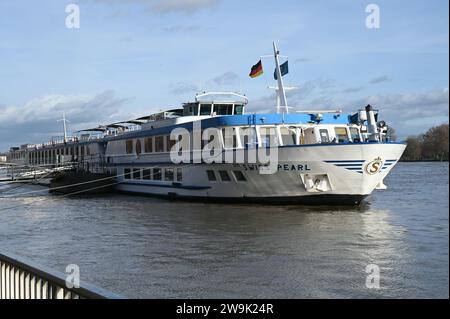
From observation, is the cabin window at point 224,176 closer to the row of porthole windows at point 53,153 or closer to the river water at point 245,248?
the river water at point 245,248

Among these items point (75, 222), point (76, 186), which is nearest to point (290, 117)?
point (75, 222)

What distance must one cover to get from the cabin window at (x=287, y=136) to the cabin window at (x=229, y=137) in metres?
2.15

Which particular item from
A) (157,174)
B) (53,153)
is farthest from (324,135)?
(53,153)

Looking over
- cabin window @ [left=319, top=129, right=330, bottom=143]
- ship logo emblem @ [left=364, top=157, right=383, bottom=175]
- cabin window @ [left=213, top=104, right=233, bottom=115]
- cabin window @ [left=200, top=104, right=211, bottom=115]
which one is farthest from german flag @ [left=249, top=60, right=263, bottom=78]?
ship logo emblem @ [left=364, top=157, right=383, bottom=175]

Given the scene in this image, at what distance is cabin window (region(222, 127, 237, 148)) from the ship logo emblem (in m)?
5.99

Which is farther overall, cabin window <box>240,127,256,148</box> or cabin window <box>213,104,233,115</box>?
cabin window <box>213,104,233,115</box>

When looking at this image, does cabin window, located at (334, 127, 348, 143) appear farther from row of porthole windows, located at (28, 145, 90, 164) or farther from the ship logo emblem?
row of porthole windows, located at (28, 145, 90, 164)

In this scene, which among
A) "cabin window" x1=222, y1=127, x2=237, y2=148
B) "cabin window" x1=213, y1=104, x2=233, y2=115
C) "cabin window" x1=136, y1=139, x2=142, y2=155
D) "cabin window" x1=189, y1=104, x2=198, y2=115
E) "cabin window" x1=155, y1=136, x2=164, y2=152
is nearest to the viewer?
Answer: "cabin window" x1=222, y1=127, x2=237, y2=148

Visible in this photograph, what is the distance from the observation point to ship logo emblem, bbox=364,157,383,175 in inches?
787

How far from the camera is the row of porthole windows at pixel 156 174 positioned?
2689cm

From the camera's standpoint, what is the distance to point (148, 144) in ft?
98.7

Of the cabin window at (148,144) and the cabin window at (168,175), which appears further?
the cabin window at (148,144)

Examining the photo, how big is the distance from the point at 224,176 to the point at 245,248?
1030 cm

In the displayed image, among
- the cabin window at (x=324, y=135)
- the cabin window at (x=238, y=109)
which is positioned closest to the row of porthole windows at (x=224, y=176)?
the cabin window at (x=324, y=135)
